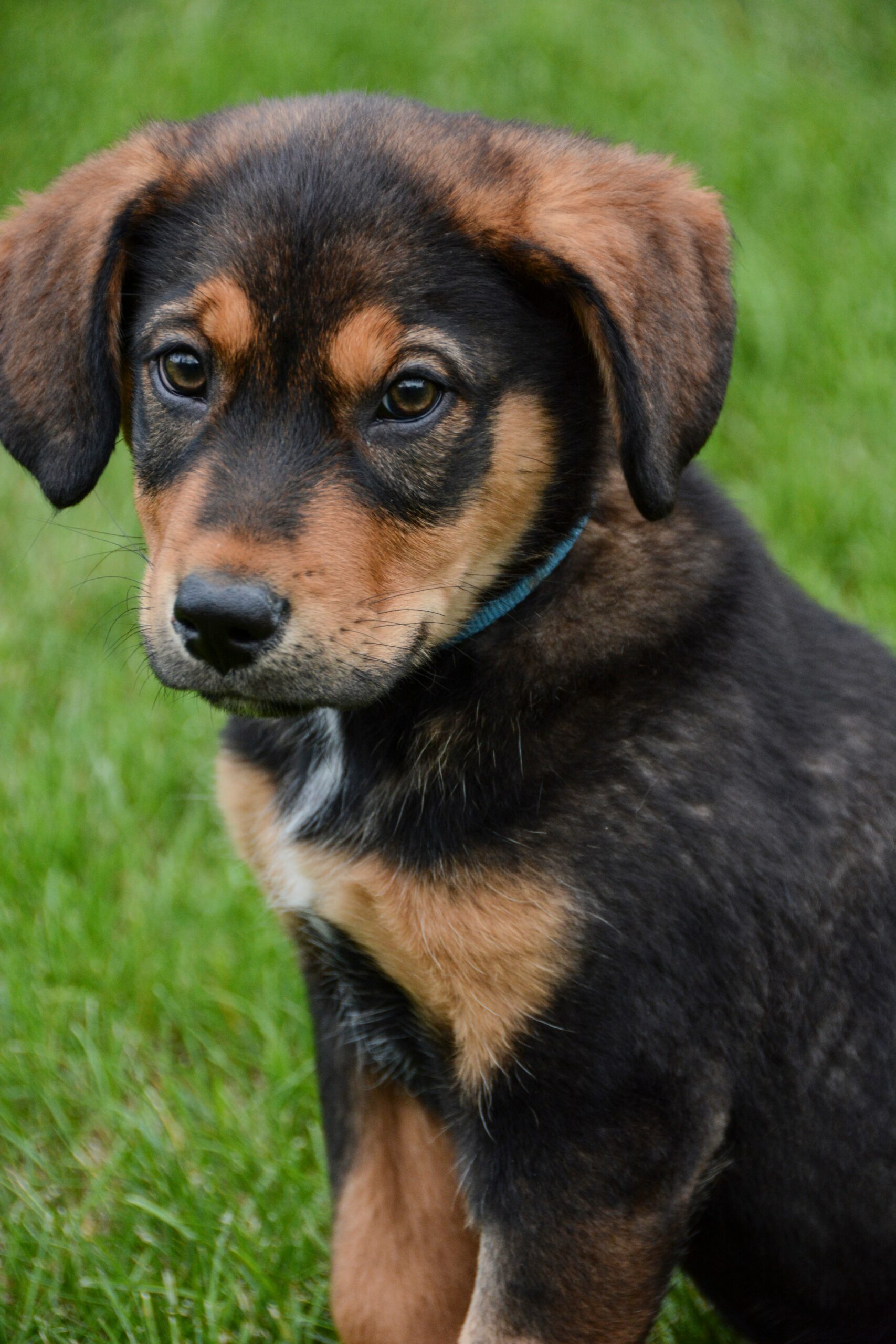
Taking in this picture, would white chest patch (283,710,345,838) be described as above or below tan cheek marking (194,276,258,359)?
below

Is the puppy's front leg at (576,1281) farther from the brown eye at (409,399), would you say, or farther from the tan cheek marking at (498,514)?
the brown eye at (409,399)

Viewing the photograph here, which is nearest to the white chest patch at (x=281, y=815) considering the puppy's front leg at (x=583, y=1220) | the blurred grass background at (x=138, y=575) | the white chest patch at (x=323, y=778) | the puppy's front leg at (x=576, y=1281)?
the white chest patch at (x=323, y=778)

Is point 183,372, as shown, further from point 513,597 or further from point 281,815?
point 281,815

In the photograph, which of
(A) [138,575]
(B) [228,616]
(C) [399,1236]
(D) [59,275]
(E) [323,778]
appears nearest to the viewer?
(B) [228,616]

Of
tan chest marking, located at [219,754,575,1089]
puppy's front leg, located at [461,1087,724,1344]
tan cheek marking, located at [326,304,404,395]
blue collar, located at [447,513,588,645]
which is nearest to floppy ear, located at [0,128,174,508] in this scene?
tan cheek marking, located at [326,304,404,395]

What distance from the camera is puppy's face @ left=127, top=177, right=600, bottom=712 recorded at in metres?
2.82

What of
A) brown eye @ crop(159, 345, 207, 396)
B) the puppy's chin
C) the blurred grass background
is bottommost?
the blurred grass background

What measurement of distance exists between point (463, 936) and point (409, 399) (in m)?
0.97

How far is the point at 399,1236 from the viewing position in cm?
354

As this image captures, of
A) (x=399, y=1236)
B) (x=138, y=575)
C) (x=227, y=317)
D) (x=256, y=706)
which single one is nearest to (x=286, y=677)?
(x=256, y=706)

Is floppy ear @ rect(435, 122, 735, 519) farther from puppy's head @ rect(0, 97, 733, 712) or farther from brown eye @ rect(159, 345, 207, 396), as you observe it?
brown eye @ rect(159, 345, 207, 396)

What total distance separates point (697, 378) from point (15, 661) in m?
3.70

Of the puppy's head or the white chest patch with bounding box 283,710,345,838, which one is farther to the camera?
the white chest patch with bounding box 283,710,345,838

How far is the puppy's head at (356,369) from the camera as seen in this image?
2855 millimetres
